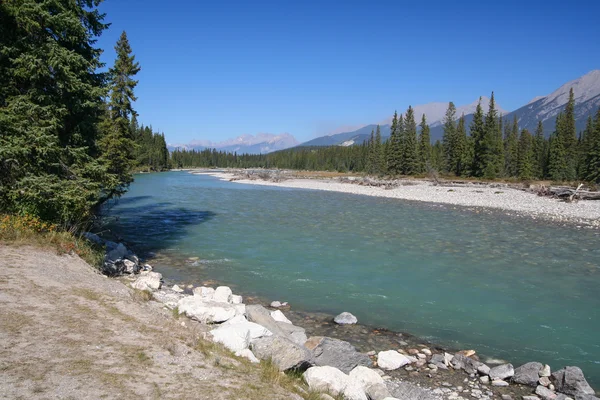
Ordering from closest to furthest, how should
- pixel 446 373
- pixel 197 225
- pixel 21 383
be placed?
pixel 21 383, pixel 446 373, pixel 197 225

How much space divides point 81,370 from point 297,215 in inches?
946

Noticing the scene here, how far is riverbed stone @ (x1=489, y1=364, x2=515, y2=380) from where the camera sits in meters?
7.23

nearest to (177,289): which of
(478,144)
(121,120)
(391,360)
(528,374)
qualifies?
(391,360)

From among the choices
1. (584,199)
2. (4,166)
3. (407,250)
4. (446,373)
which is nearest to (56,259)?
(4,166)

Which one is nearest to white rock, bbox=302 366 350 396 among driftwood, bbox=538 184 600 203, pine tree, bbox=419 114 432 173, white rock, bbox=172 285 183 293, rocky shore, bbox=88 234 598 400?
rocky shore, bbox=88 234 598 400

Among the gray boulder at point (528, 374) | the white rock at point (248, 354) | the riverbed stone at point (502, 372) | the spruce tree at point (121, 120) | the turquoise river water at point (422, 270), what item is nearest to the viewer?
the white rock at point (248, 354)

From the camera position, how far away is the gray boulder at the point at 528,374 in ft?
23.3

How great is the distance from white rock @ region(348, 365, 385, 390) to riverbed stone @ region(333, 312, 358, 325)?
2.87 meters

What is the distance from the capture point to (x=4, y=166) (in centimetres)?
998

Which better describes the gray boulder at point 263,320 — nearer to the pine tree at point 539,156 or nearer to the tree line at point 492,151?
the tree line at point 492,151

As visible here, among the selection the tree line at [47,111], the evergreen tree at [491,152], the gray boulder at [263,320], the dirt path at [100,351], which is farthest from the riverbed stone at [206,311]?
the evergreen tree at [491,152]

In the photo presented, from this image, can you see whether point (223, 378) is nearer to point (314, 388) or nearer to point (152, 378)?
point (152, 378)

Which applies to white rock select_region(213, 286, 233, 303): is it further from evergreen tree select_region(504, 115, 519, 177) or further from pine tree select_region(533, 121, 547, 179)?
evergreen tree select_region(504, 115, 519, 177)

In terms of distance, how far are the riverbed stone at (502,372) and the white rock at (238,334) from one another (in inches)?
175
